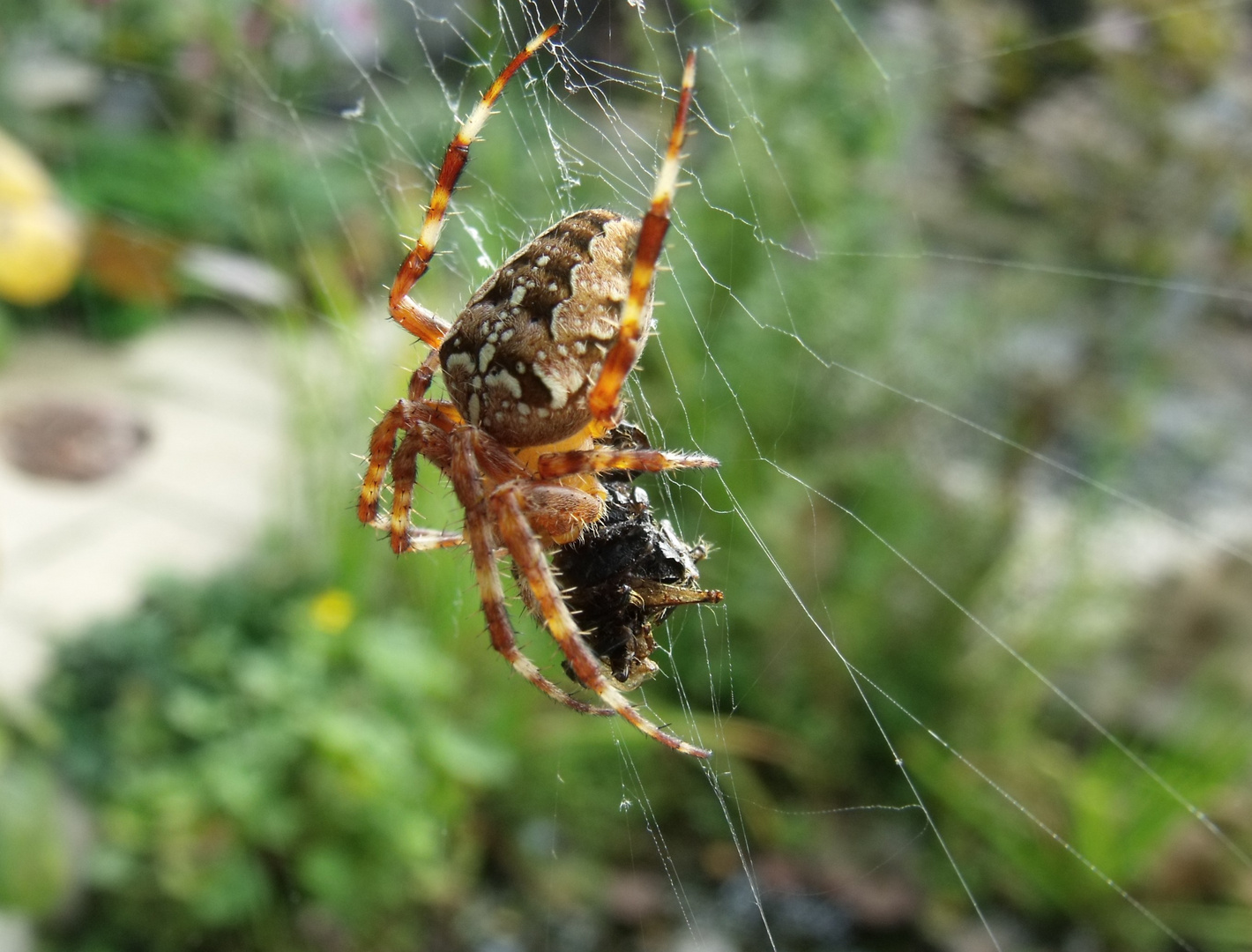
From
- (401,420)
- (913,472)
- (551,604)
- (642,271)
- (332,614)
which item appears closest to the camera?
(642,271)

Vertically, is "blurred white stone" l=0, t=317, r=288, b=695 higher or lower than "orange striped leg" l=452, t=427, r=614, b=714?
lower

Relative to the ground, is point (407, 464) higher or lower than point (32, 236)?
higher

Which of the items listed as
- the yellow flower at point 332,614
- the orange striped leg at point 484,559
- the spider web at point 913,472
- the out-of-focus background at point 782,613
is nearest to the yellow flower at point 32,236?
the out-of-focus background at point 782,613

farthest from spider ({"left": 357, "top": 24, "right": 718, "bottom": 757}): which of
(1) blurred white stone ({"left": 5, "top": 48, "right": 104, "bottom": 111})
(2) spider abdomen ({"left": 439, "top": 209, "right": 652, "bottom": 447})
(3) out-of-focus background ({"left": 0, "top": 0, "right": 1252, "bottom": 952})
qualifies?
(1) blurred white stone ({"left": 5, "top": 48, "right": 104, "bottom": 111})

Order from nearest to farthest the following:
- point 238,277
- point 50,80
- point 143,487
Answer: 1. point 238,277
2. point 143,487
3. point 50,80

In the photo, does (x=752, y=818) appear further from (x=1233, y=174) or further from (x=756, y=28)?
(x=756, y=28)

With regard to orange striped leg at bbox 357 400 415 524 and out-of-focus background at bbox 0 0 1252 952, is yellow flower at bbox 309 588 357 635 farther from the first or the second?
orange striped leg at bbox 357 400 415 524

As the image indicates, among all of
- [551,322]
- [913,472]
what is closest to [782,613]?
[913,472]

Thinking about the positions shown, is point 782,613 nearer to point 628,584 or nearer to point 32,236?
point 628,584
